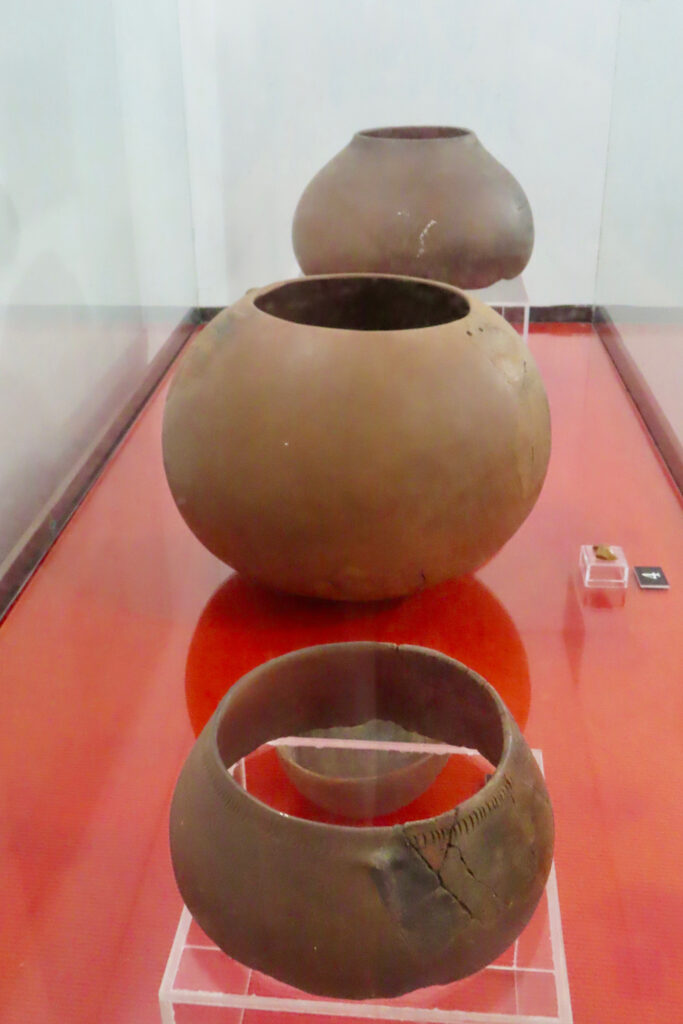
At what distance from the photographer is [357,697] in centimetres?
82

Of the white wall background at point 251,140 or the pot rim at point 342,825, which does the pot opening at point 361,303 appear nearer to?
the white wall background at point 251,140

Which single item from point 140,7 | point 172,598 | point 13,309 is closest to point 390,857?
point 172,598

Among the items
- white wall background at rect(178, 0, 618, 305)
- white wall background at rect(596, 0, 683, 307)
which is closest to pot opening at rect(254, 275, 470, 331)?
white wall background at rect(596, 0, 683, 307)

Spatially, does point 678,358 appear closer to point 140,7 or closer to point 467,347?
point 467,347

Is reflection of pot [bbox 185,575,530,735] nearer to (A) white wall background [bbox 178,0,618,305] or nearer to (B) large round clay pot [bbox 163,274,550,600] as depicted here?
(B) large round clay pot [bbox 163,274,550,600]

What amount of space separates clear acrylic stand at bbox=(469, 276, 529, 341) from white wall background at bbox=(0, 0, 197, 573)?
63 cm

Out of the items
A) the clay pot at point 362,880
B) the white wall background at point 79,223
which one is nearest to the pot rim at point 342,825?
the clay pot at point 362,880

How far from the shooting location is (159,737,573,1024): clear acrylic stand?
671mm

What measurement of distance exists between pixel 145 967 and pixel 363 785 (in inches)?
8.3

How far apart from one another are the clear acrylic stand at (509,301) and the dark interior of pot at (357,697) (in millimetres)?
1095

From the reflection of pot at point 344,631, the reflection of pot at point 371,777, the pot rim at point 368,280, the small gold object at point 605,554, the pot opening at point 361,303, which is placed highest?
the pot rim at point 368,280

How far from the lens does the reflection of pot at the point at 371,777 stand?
822 millimetres

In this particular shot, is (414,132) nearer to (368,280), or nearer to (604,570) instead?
(368,280)

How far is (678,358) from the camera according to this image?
5.66 feet
